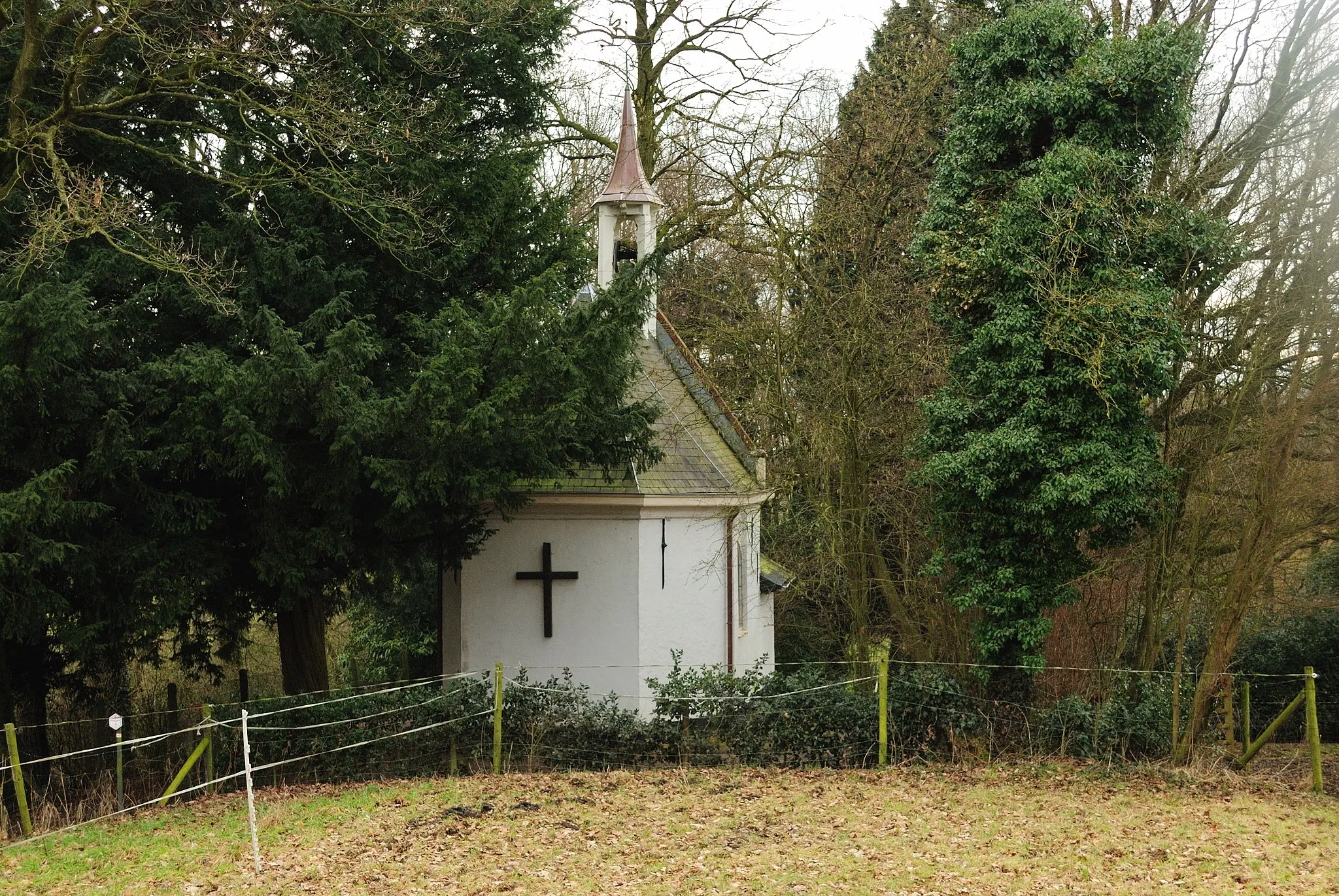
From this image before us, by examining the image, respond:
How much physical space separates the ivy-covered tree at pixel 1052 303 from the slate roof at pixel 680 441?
3.54 meters

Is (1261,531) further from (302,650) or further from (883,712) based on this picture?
(302,650)

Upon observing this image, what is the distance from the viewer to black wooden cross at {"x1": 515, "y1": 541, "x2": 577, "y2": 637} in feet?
49.7

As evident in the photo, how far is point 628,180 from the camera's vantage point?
59.3 ft

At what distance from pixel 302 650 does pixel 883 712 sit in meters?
7.48

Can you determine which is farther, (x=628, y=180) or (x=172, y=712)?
(x=628, y=180)

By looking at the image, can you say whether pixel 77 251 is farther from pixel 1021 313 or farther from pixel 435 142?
pixel 1021 313

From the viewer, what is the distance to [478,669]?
15156 millimetres

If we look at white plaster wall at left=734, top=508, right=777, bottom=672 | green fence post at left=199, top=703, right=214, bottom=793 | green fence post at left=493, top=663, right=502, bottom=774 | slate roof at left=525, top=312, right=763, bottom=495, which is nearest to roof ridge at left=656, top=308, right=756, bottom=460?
slate roof at left=525, top=312, right=763, bottom=495

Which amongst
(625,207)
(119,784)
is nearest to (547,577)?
(119,784)

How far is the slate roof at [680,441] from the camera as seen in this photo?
605 inches

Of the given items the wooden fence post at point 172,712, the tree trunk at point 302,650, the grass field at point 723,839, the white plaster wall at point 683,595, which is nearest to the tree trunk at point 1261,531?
the grass field at point 723,839

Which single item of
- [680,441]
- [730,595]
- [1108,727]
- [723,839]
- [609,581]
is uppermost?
[680,441]

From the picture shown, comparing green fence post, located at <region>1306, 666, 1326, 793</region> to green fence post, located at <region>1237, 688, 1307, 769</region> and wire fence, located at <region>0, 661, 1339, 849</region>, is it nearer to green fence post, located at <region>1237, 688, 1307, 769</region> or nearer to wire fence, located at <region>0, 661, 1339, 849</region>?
green fence post, located at <region>1237, 688, 1307, 769</region>

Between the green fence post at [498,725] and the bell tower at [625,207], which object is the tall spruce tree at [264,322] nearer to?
the green fence post at [498,725]
